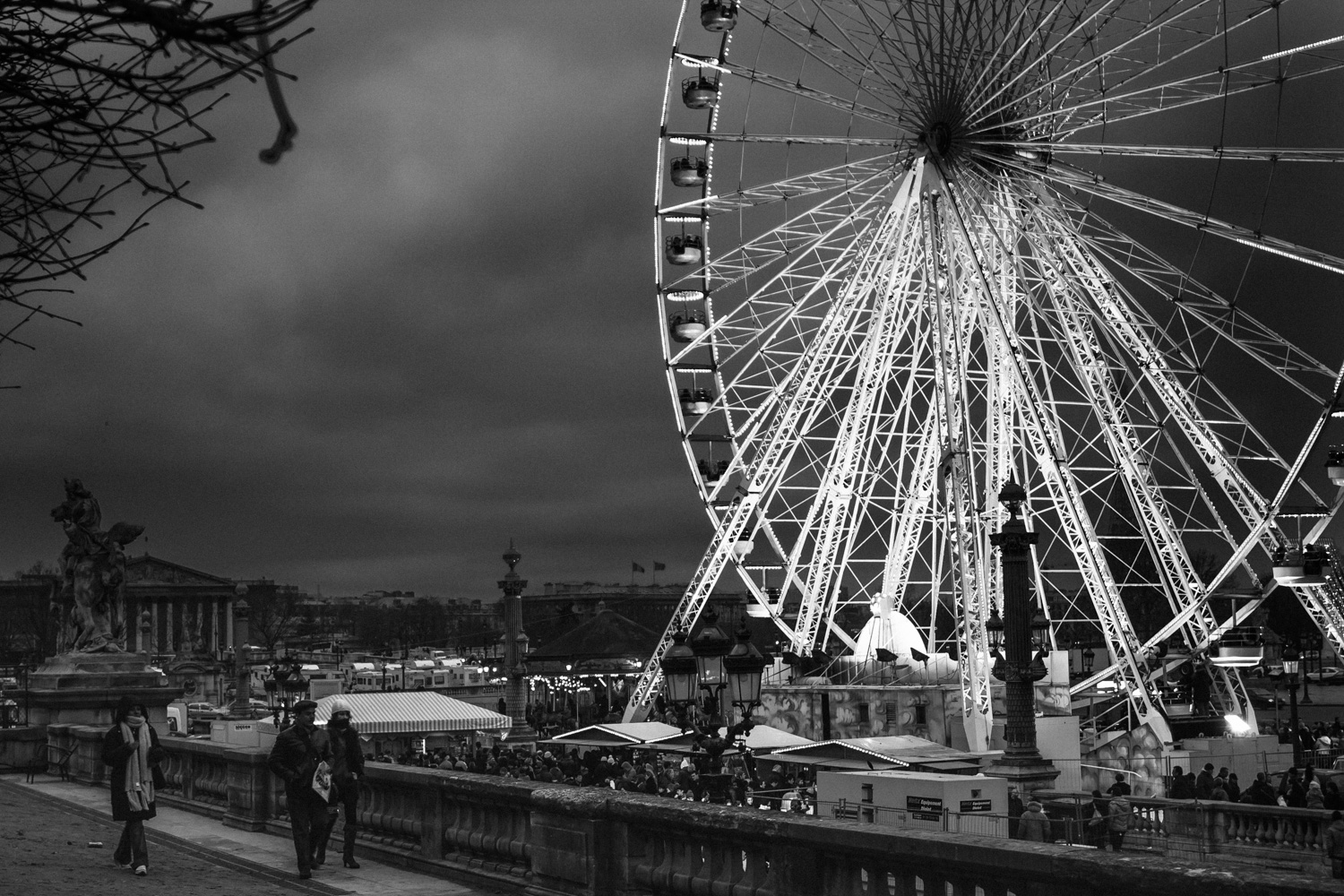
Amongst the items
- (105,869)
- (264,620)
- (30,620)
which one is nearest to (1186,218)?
(105,869)

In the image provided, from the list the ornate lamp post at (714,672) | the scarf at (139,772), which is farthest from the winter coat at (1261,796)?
the scarf at (139,772)

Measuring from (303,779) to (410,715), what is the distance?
22.9 meters

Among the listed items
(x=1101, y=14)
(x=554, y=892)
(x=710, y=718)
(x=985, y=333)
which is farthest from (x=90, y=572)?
(x=1101, y=14)

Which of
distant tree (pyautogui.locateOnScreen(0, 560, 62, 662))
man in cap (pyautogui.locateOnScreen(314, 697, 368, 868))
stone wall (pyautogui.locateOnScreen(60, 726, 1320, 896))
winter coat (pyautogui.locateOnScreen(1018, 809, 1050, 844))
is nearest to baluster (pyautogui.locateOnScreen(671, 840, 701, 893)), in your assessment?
stone wall (pyautogui.locateOnScreen(60, 726, 1320, 896))

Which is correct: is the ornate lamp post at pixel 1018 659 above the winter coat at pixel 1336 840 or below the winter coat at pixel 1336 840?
above

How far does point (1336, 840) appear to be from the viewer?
18141 mm

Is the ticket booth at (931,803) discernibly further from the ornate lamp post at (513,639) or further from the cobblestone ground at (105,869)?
the ornate lamp post at (513,639)

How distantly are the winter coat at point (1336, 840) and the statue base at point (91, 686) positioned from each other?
1764cm

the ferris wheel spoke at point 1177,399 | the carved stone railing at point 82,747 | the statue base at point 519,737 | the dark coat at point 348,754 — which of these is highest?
the ferris wheel spoke at point 1177,399

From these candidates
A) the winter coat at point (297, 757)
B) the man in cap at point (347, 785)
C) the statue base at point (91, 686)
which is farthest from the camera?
the statue base at point (91, 686)

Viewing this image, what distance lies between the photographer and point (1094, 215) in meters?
34.1

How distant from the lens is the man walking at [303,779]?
13820mm

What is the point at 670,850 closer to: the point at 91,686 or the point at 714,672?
the point at 714,672

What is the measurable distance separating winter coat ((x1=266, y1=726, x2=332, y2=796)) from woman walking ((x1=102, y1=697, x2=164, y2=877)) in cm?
114
